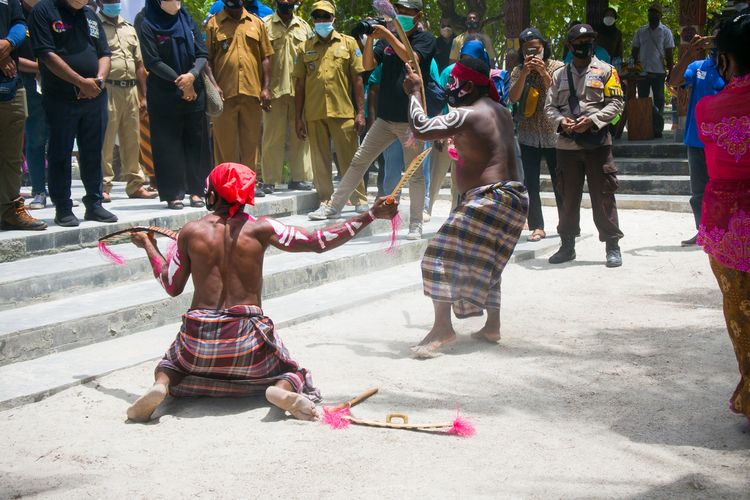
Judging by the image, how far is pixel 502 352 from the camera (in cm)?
598

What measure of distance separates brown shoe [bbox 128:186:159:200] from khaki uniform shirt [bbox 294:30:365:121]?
5.68ft

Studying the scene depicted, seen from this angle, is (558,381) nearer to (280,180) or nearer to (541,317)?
(541,317)

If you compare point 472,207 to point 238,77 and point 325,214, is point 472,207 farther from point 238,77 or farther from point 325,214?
point 238,77

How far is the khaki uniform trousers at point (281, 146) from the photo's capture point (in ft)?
32.1

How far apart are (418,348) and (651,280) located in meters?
2.97

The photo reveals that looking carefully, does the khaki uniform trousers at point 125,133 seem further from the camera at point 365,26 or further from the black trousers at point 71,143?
the camera at point 365,26

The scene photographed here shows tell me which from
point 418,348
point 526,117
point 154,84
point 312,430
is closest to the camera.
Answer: point 312,430

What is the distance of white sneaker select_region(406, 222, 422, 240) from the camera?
8914 millimetres

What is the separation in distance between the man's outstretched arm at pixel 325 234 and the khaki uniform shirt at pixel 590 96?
156 inches

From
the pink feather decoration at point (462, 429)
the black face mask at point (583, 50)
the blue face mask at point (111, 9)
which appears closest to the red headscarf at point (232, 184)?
the pink feather decoration at point (462, 429)

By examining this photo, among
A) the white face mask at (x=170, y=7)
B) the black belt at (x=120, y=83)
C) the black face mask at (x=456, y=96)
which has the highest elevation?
the white face mask at (x=170, y=7)

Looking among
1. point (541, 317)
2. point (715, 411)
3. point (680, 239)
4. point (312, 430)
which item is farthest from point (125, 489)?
point (680, 239)

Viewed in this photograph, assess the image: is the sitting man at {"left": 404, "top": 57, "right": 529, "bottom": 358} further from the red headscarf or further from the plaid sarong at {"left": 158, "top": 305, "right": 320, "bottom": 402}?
the red headscarf

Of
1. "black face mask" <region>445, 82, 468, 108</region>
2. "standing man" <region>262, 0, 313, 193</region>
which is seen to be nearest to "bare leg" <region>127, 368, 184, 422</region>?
"black face mask" <region>445, 82, 468, 108</region>
